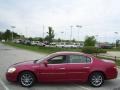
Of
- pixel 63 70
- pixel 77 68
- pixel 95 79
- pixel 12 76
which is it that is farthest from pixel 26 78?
pixel 95 79

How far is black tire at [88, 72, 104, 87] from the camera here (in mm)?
10602

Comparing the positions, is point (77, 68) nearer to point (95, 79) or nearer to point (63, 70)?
point (63, 70)

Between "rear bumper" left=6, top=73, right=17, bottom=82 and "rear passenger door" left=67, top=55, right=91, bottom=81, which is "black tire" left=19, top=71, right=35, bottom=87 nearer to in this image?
"rear bumper" left=6, top=73, right=17, bottom=82

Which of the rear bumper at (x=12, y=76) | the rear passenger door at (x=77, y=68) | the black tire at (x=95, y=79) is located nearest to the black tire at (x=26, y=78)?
the rear bumper at (x=12, y=76)

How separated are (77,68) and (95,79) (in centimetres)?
88

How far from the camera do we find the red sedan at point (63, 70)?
10336 mm

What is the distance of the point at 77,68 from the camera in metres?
10.4

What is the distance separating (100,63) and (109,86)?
3.22 ft

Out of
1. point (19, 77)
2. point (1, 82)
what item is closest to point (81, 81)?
point (19, 77)

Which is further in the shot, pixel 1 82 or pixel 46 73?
pixel 1 82

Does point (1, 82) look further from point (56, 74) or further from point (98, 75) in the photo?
point (98, 75)

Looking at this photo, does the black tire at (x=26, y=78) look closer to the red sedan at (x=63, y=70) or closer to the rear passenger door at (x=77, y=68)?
the red sedan at (x=63, y=70)

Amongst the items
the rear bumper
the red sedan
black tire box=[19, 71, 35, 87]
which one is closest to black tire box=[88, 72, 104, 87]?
the red sedan

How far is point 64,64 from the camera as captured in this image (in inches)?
412
